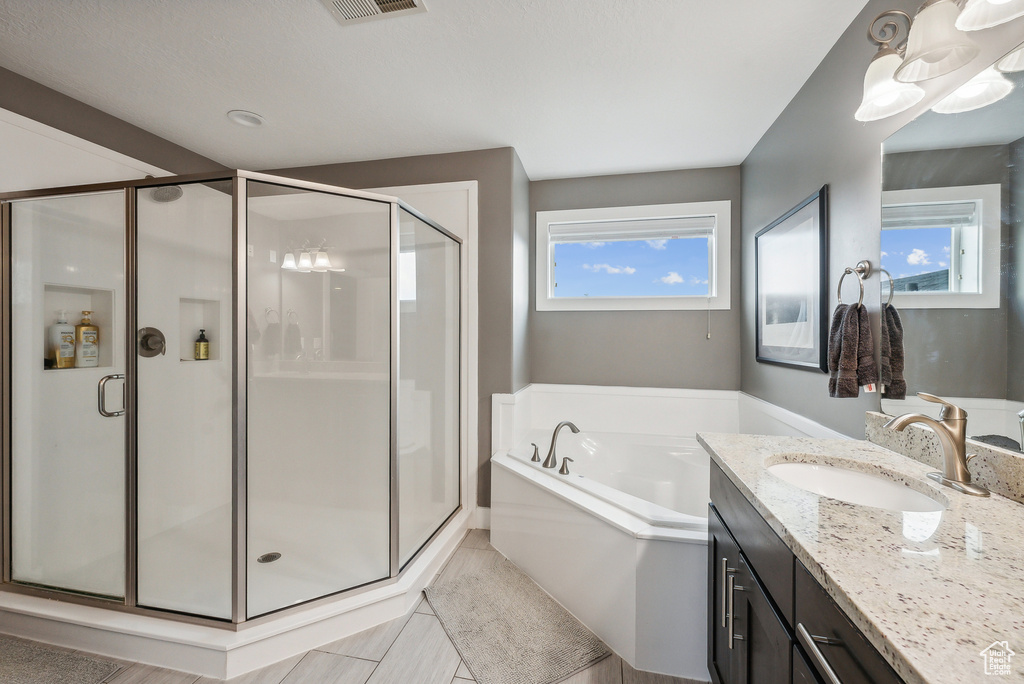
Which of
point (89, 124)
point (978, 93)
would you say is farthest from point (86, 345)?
point (978, 93)

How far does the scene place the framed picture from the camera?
1833 millimetres

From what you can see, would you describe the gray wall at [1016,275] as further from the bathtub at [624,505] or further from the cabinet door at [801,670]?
the bathtub at [624,505]

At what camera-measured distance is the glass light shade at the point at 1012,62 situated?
0.94 metres

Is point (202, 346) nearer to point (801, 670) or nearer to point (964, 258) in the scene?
point (801, 670)

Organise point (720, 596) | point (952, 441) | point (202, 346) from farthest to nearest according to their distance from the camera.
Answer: point (202, 346) < point (720, 596) < point (952, 441)

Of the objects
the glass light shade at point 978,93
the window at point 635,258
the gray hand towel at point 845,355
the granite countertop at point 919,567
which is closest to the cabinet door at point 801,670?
the granite countertop at point 919,567

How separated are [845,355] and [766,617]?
0.97m

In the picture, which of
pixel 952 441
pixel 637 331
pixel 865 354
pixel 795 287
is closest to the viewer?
pixel 952 441

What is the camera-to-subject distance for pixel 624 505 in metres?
1.74

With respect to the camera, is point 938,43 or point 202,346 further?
point 202,346

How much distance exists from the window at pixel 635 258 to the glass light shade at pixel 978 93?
1.78 meters

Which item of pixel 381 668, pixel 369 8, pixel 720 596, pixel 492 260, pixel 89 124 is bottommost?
pixel 381 668

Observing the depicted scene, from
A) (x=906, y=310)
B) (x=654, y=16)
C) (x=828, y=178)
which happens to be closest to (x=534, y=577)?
(x=906, y=310)

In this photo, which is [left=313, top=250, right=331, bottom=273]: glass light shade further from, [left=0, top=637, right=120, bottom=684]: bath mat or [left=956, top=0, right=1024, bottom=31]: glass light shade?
[left=956, top=0, right=1024, bottom=31]: glass light shade
